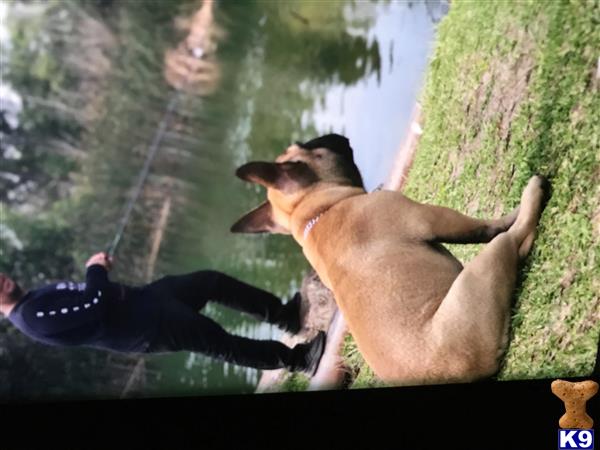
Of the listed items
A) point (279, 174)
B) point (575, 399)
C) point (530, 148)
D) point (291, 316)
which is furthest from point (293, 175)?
point (575, 399)

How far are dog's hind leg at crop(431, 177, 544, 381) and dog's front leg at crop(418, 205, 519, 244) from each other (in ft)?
0.11

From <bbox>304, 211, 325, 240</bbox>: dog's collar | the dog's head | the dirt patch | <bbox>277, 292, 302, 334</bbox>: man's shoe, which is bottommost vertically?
<bbox>277, 292, 302, 334</bbox>: man's shoe

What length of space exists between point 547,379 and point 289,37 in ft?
4.49

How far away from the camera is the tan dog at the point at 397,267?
2191 mm

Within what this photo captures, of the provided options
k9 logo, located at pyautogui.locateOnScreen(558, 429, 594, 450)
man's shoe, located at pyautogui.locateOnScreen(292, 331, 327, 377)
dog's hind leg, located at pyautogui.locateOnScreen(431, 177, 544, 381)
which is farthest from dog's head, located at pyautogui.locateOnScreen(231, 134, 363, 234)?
k9 logo, located at pyautogui.locateOnScreen(558, 429, 594, 450)

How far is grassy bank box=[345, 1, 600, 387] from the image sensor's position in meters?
2.32

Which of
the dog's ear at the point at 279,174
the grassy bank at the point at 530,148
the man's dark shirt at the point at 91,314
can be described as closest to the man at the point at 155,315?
the man's dark shirt at the point at 91,314

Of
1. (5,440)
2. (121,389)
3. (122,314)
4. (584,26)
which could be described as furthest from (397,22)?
(5,440)

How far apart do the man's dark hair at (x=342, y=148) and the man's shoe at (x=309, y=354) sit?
18.5 inches

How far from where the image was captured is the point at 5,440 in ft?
6.64

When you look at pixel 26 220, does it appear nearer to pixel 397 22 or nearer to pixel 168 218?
pixel 168 218

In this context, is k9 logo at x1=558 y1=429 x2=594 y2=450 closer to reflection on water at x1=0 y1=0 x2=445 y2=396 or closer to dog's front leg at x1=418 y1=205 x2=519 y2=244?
dog's front leg at x1=418 y1=205 x2=519 y2=244

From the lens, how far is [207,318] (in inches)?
82.5

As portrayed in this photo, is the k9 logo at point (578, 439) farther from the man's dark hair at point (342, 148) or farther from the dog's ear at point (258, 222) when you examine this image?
the dog's ear at point (258, 222)
